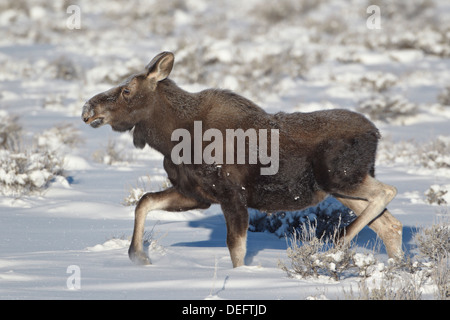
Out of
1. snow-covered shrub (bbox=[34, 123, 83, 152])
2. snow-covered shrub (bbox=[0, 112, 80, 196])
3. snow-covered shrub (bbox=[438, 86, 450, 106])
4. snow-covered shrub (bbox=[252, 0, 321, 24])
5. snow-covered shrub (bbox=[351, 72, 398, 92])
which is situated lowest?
snow-covered shrub (bbox=[0, 112, 80, 196])

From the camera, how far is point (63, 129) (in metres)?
13.7

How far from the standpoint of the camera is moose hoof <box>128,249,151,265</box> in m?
6.20

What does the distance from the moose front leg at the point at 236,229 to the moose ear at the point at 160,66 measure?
1.44 m

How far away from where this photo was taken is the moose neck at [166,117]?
21.7 ft

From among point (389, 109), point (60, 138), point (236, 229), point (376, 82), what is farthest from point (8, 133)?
point (376, 82)

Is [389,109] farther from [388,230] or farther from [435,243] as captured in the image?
[435,243]

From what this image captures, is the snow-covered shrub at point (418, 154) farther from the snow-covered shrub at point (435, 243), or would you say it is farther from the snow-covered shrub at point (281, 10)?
the snow-covered shrub at point (281, 10)

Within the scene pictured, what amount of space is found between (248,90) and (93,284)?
1369 cm

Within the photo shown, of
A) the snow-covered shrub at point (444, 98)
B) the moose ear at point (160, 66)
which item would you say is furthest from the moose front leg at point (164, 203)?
the snow-covered shrub at point (444, 98)

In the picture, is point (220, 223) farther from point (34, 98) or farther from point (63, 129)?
point (34, 98)

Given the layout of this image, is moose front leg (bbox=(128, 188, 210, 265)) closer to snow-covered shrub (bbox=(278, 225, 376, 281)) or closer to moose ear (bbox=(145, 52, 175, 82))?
moose ear (bbox=(145, 52, 175, 82))

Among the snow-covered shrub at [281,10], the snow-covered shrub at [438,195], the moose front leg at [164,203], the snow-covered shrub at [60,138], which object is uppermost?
the snow-covered shrub at [281,10]

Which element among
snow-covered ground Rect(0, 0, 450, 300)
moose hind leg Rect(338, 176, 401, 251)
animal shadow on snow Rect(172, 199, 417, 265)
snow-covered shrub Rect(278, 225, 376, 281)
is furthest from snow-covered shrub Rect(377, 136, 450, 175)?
snow-covered shrub Rect(278, 225, 376, 281)

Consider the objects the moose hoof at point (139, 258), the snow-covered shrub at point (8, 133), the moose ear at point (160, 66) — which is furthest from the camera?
the snow-covered shrub at point (8, 133)
